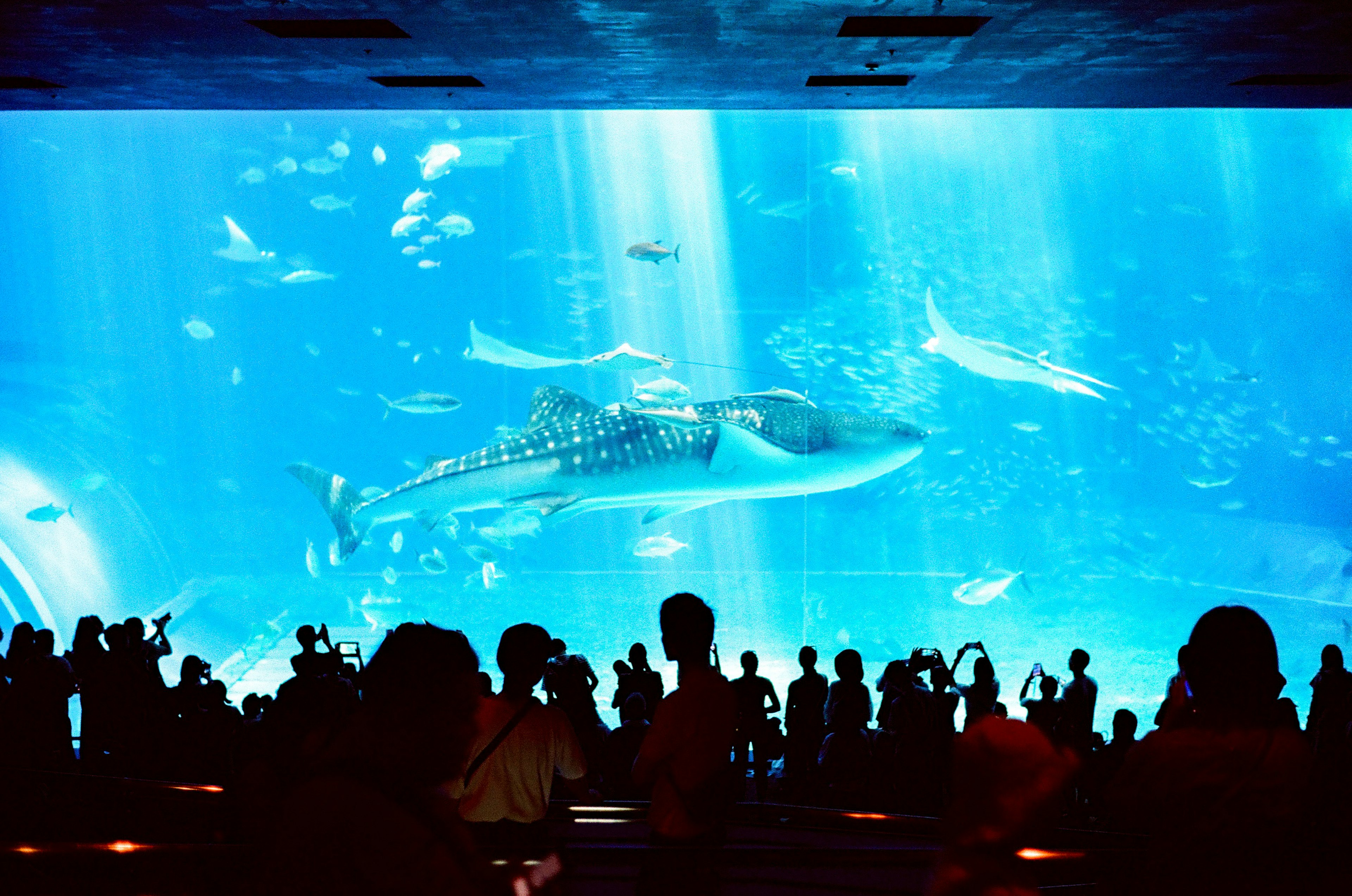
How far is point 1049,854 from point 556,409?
7834 millimetres

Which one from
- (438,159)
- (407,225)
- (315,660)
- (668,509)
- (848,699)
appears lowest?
(848,699)

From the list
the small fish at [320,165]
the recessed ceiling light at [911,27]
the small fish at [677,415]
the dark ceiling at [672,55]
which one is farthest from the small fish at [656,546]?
the small fish at [320,165]

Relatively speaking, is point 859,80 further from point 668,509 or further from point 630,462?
point 668,509

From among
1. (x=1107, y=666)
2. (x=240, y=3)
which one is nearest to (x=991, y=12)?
(x=240, y=3)

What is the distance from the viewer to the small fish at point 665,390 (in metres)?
9.56

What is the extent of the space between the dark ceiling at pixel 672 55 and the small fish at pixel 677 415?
2.81 metres

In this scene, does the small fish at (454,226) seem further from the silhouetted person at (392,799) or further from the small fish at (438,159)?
the silhouetted person at (392,799)

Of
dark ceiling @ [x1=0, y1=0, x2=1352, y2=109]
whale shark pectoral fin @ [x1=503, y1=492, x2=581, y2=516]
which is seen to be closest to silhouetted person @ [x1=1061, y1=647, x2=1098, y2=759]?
dark ceiling @ [x1=0, y1=0, x2=1352, y2=109]

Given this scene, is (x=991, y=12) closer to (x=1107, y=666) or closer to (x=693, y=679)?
(x=693, y=679)

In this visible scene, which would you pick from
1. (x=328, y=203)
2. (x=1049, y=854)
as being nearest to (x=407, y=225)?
(x=328, y=203)

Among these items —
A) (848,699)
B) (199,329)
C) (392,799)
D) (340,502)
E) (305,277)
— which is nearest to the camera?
(392,799)

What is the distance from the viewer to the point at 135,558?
111 ft

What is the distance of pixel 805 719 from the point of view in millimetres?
4504

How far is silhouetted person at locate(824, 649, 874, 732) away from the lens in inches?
165
